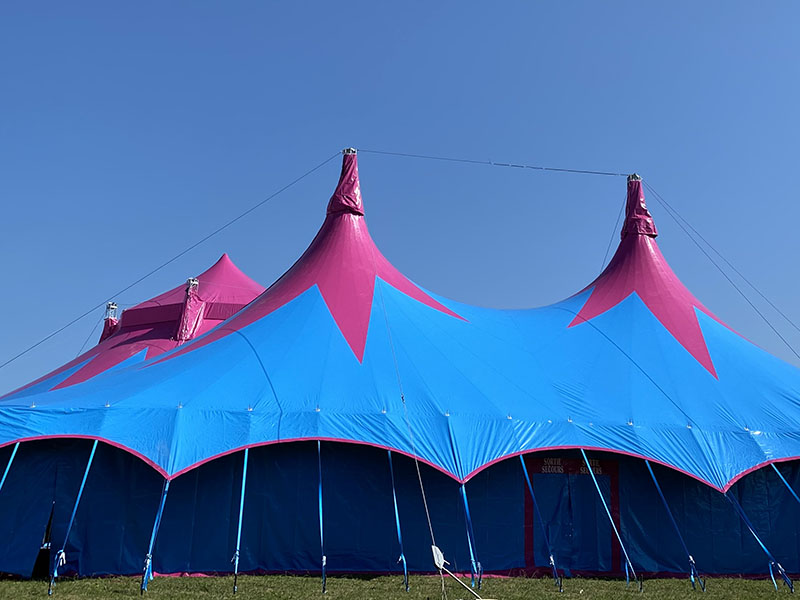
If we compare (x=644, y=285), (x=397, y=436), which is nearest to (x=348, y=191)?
(x=397, y=436)

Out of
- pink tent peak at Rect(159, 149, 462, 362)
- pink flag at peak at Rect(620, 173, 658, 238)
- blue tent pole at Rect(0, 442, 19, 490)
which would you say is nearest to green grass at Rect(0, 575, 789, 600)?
blue tent pole at Rect(0, 442, 19, 490)

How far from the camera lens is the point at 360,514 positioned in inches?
314

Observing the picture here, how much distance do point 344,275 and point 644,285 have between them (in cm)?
478

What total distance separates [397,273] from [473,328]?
1.45 meters

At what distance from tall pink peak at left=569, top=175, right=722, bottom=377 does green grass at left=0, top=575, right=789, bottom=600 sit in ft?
11.8

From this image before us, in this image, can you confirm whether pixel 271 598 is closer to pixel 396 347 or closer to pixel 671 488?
pixel 396 347

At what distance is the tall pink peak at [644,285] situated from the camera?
10633 millimetres

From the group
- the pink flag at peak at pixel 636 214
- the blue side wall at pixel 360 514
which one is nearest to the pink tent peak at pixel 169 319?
the blue side wall at pixel 360 514

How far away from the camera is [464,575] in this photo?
7.93 m

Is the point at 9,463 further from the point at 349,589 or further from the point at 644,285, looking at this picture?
the point at 644,285

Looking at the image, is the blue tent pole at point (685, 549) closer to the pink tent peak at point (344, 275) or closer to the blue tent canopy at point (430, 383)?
the blue tent canopy at point (430, 383)

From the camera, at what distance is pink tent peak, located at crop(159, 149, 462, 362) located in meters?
9.51

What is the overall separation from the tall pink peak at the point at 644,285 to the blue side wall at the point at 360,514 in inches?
91.6

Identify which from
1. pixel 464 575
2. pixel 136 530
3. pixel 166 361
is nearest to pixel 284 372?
pixel 166 361
